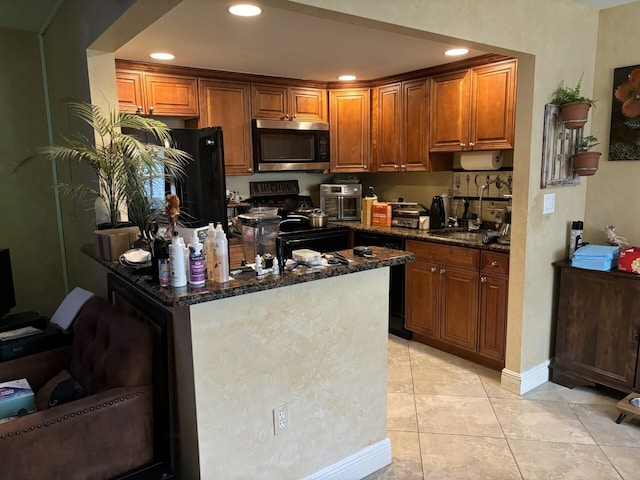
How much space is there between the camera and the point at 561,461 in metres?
2.30

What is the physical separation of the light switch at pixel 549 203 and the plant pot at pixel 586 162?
220 millimetres

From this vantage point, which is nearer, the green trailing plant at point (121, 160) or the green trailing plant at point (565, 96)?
the green trailing plant at point (121, 160)

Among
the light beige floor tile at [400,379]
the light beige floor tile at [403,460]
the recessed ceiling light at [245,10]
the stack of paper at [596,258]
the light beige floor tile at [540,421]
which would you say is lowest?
the light beige floor tile at [403,460]

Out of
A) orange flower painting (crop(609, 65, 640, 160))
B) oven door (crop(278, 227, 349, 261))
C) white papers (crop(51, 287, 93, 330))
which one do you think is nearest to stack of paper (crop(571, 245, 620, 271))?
orange flower painting (crop(609, 65, 640, 160))

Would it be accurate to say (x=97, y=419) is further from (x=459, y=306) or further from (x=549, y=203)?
(x=549, y=203)

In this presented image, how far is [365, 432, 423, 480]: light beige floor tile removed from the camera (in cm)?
221

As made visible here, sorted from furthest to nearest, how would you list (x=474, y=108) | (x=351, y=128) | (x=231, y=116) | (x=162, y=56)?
(x=351, y=128), (x=231, y=116), (x=474, y=108), (x=162, y=56)

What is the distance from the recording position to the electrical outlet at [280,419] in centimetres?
190

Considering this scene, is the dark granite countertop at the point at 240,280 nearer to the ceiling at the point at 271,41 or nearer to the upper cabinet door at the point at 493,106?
the ceiling at the point at 271,41

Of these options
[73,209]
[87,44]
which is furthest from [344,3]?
[73,209]

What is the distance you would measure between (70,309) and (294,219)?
215cm

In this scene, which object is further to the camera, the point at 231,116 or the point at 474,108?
the point at 231,116

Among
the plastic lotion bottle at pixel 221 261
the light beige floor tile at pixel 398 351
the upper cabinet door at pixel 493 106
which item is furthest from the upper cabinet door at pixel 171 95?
the light beige floor tile at pixel 398 351

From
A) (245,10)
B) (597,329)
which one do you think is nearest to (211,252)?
(245,10)
